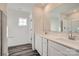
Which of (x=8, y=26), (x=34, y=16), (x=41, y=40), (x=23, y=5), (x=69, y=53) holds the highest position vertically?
(x=23, y=5)

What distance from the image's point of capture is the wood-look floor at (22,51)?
175 cm

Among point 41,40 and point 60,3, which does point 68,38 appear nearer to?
point 41,40

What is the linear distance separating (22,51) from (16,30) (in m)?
0.39

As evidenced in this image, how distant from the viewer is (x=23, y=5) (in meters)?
1.74

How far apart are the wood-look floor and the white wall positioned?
0.07 metres

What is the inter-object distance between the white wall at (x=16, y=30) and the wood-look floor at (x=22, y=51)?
7cm

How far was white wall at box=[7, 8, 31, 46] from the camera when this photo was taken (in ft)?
5.73

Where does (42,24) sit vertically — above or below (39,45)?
above

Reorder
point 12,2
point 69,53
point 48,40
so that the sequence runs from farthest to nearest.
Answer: point 48,40
point 12,2
point 69,53

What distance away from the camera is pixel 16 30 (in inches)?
71.9

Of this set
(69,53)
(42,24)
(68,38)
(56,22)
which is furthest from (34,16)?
(69,53)

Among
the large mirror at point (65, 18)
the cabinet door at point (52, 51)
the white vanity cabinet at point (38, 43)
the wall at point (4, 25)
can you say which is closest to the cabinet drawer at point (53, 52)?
the cabinet door at point (52, 51)

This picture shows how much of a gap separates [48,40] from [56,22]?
361 mm

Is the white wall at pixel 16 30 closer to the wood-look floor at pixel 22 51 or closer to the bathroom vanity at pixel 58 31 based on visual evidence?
the wood-look floor at pixel 22 51
